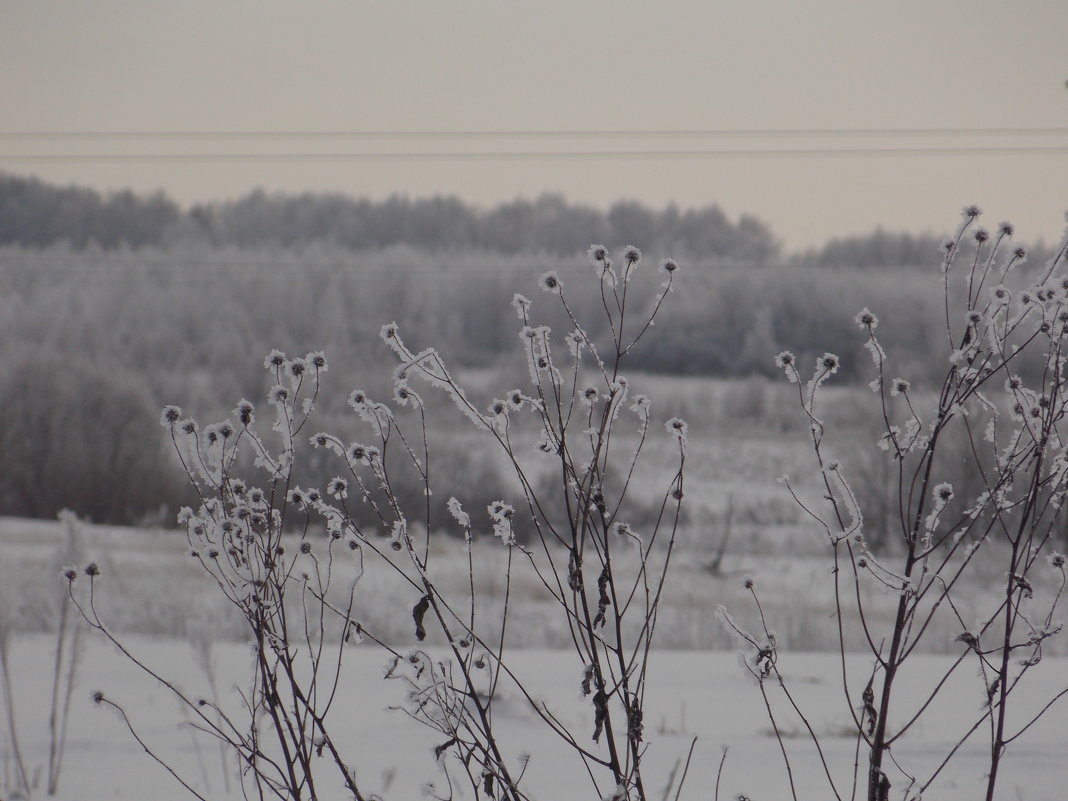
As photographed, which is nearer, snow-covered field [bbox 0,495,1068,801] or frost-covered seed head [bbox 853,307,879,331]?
frost-covered seed head [bbox 853,307,879,331]

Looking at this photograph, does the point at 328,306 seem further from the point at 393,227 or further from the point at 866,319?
the point at 866,319

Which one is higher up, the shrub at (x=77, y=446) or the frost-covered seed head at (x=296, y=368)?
the frost-covered seed head at (x=296, y=368)

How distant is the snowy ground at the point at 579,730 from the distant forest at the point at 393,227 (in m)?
7.10

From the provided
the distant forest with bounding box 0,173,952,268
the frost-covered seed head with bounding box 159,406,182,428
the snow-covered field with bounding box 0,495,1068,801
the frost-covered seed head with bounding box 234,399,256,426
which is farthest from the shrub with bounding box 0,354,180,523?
the frost-covered seed head with bounding box 234,399,256,426

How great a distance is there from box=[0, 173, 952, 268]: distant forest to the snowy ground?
7098mm

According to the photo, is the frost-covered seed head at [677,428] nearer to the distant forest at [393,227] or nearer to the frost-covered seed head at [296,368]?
the frost-covered seed head at [296,368]

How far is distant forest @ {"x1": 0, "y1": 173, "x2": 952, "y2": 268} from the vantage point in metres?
13.6

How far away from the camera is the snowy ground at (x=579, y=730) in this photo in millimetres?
3254

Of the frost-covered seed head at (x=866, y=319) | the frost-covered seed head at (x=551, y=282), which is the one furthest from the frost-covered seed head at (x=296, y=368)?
the frost-covered seed head at (x=866, y=319)

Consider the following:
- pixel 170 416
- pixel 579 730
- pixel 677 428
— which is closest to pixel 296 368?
pixel 170 416

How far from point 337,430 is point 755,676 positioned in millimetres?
13854

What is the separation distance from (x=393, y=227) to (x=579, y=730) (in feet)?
46.1

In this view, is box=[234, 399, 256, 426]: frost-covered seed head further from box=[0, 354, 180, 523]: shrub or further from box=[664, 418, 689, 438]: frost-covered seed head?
box=[0, 354, 180, 523]: shrub

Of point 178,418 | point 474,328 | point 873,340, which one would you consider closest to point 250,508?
point 178,418
